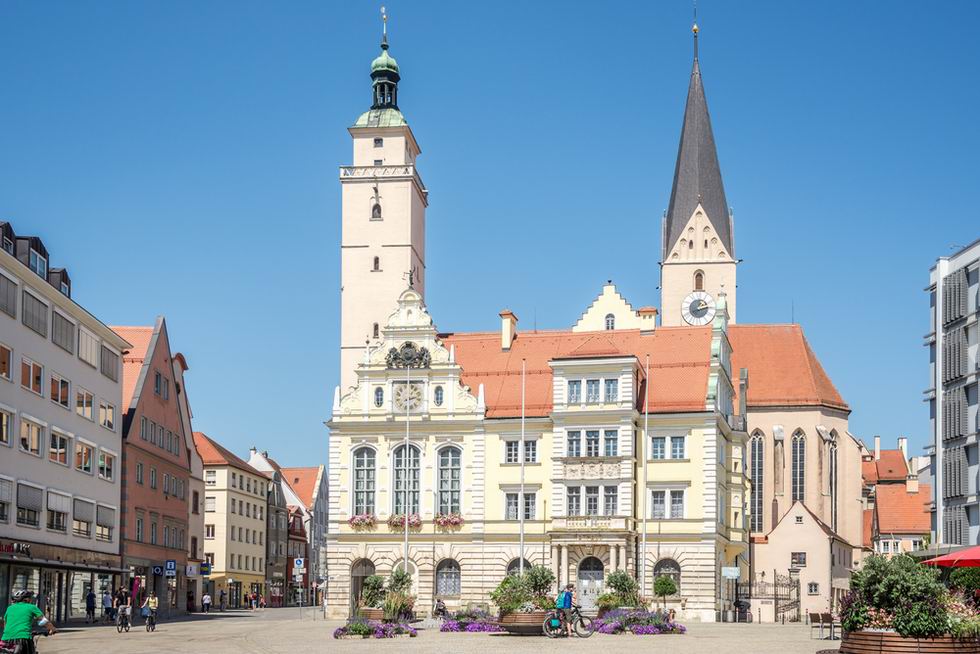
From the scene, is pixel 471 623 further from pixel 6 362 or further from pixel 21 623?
pixel 21 623

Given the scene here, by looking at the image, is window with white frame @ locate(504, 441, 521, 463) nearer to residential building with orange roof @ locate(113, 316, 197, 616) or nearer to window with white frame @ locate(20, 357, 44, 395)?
residential building with orange roof @ locate(113, 316, 197, 616)

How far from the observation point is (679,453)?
70.9 m

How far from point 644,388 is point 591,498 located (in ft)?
21.6

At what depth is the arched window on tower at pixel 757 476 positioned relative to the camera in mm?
98125

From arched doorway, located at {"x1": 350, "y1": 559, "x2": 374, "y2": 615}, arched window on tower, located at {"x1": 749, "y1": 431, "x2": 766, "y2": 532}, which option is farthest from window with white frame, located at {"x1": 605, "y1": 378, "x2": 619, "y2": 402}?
arched window on tower, located at {"x1": 749, "y1": 431, "x2": 766, "y2": 532}

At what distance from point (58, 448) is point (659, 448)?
28403 mm

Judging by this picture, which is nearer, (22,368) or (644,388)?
(22,368)

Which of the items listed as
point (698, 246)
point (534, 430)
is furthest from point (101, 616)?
point (698, 246)

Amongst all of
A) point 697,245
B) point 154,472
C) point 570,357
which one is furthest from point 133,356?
point 697,245

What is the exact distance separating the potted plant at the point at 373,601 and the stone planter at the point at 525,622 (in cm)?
531

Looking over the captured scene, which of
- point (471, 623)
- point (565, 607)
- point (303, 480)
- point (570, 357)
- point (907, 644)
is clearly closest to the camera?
point (907, 644)

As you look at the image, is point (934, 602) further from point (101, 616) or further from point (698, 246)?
point (698, 246)

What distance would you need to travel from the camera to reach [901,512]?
414 feet

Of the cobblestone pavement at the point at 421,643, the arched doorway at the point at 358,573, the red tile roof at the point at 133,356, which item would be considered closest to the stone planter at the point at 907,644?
the cobblestone pavement at the point at 421,643
